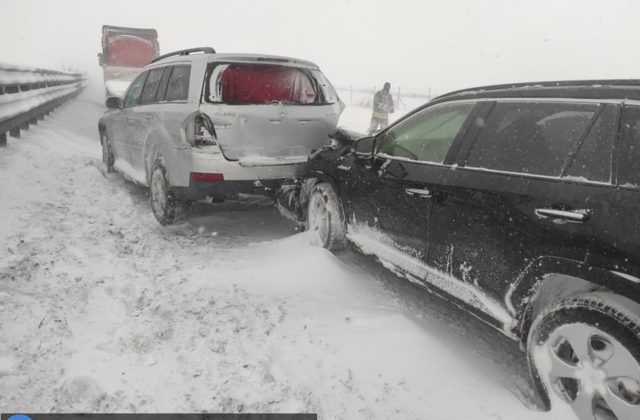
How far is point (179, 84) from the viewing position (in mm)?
5137

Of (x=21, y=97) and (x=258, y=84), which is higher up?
(x=258, y=84)

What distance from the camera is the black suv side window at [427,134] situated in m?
3.41

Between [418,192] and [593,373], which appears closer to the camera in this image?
[593,373]

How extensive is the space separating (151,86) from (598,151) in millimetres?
5269

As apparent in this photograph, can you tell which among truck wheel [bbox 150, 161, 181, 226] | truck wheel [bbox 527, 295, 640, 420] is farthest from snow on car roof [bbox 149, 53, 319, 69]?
truck wheel [bbox 527, 295, 640, 420]

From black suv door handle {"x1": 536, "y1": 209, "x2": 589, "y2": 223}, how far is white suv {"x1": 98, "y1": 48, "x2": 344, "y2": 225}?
299 cm

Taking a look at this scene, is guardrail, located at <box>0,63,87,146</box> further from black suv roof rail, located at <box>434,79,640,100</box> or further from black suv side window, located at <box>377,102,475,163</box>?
black suv roof rail, located at <box>434,79,640,100</box>

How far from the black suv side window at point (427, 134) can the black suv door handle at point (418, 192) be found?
0.25 m

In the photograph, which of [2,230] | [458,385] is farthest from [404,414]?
[2,230]

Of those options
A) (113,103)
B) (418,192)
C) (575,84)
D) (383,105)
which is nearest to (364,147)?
(418,192)

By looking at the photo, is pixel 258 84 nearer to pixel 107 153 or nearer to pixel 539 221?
pixel 539 221

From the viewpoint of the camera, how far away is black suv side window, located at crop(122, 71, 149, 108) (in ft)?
21.0

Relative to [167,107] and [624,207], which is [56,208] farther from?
[624,207]

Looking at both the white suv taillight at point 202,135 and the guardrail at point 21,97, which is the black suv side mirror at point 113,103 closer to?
the guardrail at point 21,97
